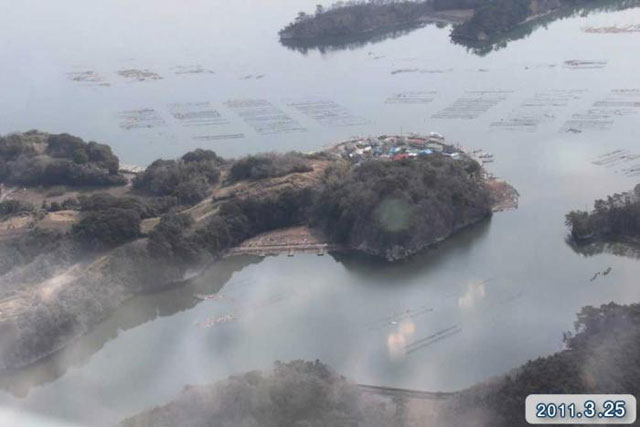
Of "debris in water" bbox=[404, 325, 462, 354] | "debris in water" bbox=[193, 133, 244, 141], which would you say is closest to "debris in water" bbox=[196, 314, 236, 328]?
"debris in water" bbox=[404, 325, 462, 354]

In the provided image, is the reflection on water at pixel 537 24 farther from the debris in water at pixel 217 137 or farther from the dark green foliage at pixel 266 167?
the dark green foliage at pixel 266 167

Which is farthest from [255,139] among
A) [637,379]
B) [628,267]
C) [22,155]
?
[637,379]

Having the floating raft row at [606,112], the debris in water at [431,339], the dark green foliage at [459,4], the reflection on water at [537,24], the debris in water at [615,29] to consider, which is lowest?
the debris in water at [431,339]

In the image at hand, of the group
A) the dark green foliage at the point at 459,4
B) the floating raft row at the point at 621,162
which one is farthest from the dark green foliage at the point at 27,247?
the dark green foliage at the point at 459,4

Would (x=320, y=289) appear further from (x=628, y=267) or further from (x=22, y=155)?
(x=22, y=155)

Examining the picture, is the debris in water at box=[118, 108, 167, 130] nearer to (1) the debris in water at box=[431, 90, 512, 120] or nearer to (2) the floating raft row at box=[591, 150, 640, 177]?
(1) the debris in water at box=[431, 90, 512, 120]
